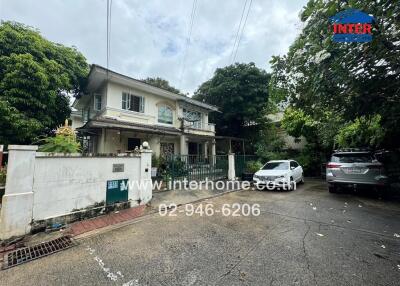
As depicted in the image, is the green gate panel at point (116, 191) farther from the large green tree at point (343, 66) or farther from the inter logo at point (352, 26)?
the inter logo at point (352, 26)

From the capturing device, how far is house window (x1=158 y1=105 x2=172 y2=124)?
1460 centimetres

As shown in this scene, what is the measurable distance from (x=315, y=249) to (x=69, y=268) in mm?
4307

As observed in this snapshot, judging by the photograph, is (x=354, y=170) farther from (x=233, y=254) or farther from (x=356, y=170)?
(x=233, y=254)

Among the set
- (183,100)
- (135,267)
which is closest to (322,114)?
(135,267)

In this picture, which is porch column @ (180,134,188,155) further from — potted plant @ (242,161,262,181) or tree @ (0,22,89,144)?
tree @ (0,22,89,144)

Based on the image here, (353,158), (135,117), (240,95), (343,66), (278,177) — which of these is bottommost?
(278,177)

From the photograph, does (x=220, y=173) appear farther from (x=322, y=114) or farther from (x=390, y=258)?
(x=390, y=258)

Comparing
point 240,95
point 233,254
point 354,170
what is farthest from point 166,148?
point 233,254

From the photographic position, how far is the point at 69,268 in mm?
3014

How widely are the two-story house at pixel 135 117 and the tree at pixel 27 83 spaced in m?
1.91

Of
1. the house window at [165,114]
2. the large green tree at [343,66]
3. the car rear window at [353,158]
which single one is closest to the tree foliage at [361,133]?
the car rear window at [353,158]

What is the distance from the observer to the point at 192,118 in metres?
17.0

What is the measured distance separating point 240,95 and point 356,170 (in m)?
13.8

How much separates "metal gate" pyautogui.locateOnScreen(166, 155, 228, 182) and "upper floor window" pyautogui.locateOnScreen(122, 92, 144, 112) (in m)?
6.04
